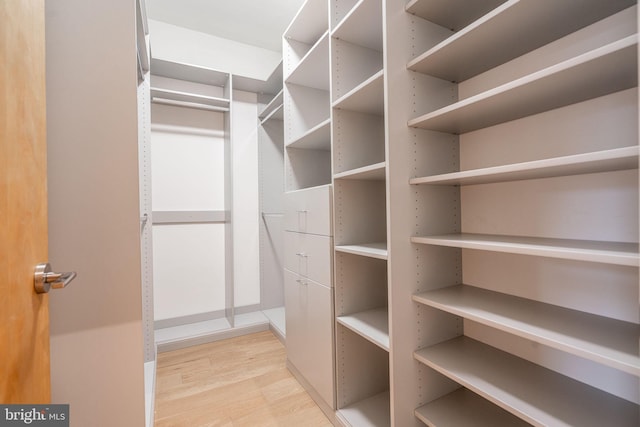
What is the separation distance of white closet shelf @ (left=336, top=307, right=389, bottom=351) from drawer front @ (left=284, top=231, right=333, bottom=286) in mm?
220

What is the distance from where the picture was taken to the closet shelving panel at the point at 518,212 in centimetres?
83

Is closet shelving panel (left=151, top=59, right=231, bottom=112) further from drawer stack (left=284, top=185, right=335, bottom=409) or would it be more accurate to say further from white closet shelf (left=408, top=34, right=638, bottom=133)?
white closet shelf (left=408, top=34, right=638, bottom=133)

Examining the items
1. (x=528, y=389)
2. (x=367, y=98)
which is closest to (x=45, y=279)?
(x=367, y=98)

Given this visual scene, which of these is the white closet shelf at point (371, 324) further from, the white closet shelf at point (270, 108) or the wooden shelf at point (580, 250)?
the white closet shelf at point (270, 108)

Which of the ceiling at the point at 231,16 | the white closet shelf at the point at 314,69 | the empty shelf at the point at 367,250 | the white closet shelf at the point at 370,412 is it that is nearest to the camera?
the empty shelf at the point at 367,250

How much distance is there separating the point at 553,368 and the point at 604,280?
1.30ft

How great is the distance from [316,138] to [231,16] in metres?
1.40

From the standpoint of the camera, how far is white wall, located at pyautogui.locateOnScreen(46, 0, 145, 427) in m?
0.93

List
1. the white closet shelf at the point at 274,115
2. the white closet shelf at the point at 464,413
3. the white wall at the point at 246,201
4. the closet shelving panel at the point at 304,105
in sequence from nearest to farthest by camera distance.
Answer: the white closet shelf at the point at 464,413
the closet shelving panel at the point at 304,105
the white closet shelf at the point at 274,115
the white wall at the point at 246,201

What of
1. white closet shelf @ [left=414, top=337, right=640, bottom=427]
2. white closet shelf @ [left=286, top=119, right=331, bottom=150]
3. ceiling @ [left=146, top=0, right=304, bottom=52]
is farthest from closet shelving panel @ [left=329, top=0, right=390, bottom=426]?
ceiling @ [left=146, top=0, right=304, bottom=52]

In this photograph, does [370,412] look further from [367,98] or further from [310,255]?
[367,98]

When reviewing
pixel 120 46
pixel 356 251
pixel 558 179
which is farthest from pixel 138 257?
pixel 558 179

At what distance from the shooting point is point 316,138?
1795 mm

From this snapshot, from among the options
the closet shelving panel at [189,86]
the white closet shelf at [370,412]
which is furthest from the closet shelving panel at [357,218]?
the closet shelving panel at [189,86]
